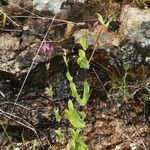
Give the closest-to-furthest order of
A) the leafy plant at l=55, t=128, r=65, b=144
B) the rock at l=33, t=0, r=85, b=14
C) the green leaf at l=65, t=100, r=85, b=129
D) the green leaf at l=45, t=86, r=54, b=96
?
the green leaf at l=65, t=100, r=85, b=129 → the leafy plant at l=55, t=128, r=65, b=144 → the green leaf at l=45, t=86, r=54, b=96 → the rock at l=33, t=0, r=85, b=14

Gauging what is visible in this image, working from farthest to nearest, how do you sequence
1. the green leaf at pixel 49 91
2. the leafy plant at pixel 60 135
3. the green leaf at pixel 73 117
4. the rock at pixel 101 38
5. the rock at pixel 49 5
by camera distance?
the rock at pixel 49 5, the rock at pixel 101 38, the green leaf at pixel 49 91, the leafy plant at pixel 60 135, the green leaf at pixel 73 117

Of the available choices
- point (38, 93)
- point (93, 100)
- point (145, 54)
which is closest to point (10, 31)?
point (38, 93)

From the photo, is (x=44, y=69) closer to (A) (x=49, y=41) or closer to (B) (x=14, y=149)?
(A) (x=49, y=41)

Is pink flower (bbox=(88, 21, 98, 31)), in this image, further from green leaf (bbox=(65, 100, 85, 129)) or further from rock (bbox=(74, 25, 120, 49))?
green leaf (bbox=(65, 100, 85, 129))

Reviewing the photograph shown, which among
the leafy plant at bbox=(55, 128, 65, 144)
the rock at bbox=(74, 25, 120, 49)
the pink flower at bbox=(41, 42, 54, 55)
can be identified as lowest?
the leafy plant at bbox=(55, 128, 65, 144)

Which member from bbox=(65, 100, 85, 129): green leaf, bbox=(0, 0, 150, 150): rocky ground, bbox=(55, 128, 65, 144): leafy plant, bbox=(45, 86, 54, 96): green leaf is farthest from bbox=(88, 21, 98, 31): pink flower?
bbox=(65, 100, 85, 129): green leaf

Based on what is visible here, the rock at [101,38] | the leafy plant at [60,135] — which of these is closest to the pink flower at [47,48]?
the rock at [101,38]

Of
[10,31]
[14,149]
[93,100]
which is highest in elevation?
[10,31]

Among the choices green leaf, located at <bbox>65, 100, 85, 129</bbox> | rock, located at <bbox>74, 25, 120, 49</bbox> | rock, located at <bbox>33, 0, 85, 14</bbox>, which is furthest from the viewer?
rock, located at <bbox>33, 0, 85, 14</bbox>

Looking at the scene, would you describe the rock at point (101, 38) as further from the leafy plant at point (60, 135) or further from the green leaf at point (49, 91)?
the leafy plant at point (60, 135)
